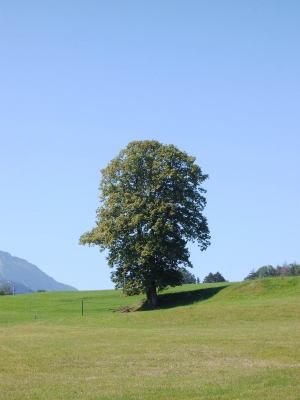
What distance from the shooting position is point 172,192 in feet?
205

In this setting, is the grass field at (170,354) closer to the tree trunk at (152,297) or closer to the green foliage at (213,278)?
the tree trunk at (152,297)

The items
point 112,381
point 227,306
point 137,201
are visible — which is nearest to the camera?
point 112,381

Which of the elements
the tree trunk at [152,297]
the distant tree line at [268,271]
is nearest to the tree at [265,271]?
the distant tree line at [268,271]

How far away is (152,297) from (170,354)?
3497cm

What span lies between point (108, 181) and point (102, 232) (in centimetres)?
600

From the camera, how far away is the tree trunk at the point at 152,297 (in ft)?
207

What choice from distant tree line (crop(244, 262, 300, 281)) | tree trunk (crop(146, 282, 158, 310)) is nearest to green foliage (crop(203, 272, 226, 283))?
distant tree line (crop(244, 262, 300, 281))

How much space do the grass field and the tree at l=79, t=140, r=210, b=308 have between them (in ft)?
24.2

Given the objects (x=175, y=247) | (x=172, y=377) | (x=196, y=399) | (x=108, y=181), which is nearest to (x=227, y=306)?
(x=175, y=247)

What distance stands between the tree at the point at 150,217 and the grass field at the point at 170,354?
24.2 feet

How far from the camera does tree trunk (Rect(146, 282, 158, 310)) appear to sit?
63.1 meters

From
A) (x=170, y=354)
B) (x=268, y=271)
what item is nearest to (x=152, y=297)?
(x=170, y=354)

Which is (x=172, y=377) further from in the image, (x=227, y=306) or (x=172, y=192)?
(x=172, y=192)

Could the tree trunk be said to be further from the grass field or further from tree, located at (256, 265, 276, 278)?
tree, located at (256, 265, 276, 278)
